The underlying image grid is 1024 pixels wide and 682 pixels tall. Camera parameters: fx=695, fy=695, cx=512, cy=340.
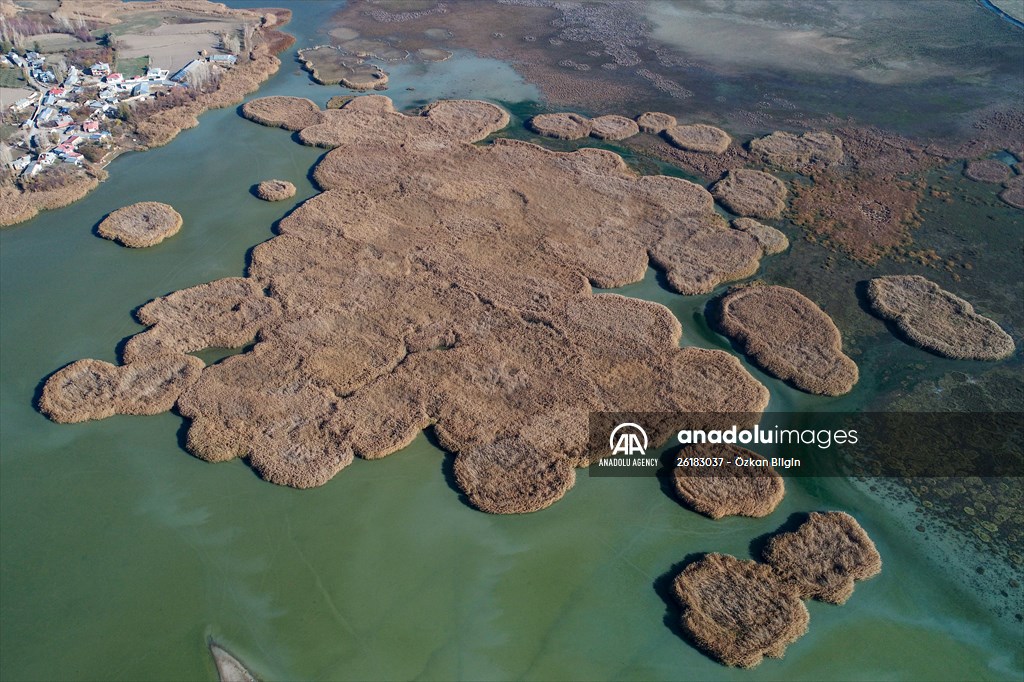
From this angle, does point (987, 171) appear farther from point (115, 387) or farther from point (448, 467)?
point (115, 387)

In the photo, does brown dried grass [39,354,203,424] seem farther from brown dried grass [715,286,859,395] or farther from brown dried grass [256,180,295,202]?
brown dried grass [715,286,859,395]

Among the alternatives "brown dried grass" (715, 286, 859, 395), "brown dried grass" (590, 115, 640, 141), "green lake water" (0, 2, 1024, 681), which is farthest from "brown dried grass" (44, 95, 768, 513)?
"brown dried grass" (590, 115, 640, 141)

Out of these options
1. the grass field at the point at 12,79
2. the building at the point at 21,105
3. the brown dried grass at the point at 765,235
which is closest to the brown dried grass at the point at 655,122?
the brown dried grass at the point at 765,235

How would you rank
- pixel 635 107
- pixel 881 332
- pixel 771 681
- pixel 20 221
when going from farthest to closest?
pixel 635 107 < pixel 20 221 < pixel 881 332 < pixel 771 681

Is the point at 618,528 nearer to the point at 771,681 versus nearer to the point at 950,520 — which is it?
the point at 771,681

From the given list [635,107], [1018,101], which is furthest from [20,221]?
[1018,101]

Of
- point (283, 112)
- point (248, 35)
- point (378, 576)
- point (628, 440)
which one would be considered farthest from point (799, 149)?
point (248, 35)
